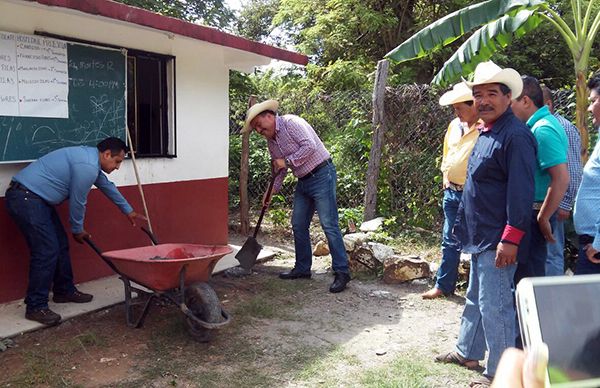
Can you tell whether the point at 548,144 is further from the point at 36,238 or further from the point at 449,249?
the point at 36,238

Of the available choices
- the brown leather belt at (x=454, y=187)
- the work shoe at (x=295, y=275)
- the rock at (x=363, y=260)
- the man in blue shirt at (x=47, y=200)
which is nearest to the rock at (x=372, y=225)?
the rock at (x=363, y=260)

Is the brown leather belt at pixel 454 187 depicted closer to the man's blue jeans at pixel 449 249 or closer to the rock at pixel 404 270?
the man's blue jeans at pixel 449 249

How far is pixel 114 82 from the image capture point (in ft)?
17.2

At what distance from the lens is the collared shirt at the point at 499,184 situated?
2990 millimetres

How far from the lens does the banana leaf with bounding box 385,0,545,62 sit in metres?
5.69

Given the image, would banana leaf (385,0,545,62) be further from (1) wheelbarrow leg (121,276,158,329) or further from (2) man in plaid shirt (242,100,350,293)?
(1) wheelbarrow leg (121,276,158,329)

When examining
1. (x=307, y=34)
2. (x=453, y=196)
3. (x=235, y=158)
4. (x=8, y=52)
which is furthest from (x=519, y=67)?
(x=8, y=52)

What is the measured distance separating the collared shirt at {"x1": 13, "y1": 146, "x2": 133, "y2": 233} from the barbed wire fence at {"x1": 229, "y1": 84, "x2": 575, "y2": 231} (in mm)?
4198

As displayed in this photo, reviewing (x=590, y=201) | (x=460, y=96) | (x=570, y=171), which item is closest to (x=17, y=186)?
(x=460, y=96)

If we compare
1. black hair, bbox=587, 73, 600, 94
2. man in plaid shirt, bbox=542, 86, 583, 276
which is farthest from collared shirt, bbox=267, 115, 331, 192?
black hair, bbox=587, 73, 600, 94

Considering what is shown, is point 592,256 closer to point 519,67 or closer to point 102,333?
point 102,333

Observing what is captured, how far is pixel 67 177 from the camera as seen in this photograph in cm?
424

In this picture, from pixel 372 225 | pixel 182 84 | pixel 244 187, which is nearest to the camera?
pixel 182 84

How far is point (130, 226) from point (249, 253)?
50.3 inches
